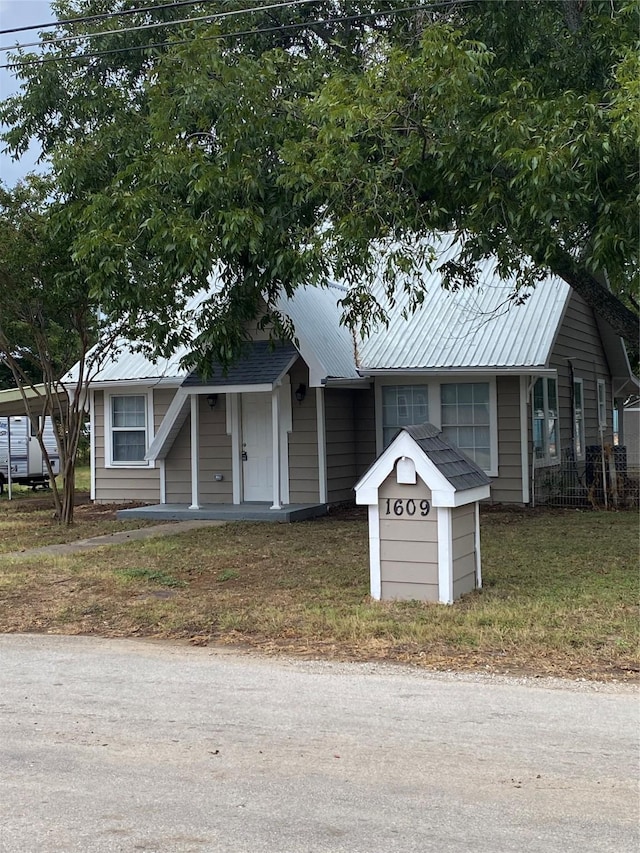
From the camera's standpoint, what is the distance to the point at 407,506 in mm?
8906

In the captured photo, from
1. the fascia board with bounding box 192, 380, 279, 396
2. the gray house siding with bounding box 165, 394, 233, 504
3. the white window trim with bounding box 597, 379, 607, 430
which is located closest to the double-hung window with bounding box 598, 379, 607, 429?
the white window trim with bounding box 597, 379, 607, 430

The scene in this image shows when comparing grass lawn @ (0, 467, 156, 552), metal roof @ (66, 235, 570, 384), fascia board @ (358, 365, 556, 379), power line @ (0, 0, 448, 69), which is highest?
power line @ (0, 0, 448, 69)

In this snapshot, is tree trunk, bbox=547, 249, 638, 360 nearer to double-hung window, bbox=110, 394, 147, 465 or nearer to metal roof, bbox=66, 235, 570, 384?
metal roof, bbox=66, 235, 570, 384

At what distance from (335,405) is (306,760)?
12756 mm

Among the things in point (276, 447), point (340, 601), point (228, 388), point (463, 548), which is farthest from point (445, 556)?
point (228, 388)

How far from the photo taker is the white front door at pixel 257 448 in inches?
683

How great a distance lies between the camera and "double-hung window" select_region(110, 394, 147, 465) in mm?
19109

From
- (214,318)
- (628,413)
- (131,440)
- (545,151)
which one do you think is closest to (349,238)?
(545,151)

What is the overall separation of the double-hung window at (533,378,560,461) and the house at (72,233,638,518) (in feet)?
0.08

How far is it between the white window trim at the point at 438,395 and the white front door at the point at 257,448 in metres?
2.20

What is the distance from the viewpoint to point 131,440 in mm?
19297

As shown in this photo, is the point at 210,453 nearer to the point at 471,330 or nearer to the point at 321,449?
the point at 321,449

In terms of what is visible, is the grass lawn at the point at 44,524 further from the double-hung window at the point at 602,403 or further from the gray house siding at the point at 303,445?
the double-hung window at the point at 602,403

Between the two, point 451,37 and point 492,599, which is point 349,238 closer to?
point 451,37
